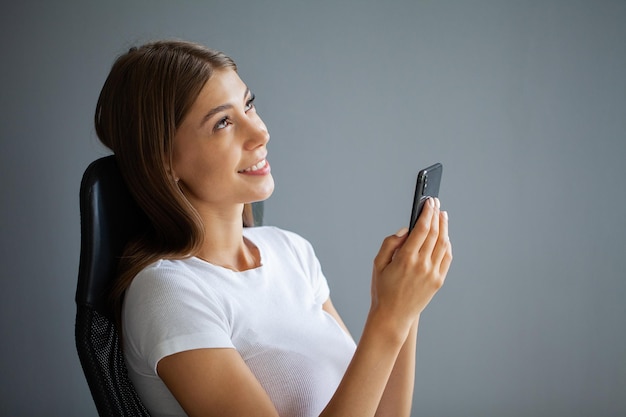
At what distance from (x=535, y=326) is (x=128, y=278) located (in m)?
1.54

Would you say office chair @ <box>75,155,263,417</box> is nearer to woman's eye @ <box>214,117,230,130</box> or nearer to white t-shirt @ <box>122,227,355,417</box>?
white t-shirt @ <box>122,227,355,417</box>

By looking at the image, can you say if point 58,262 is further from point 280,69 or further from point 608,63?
point 608,63

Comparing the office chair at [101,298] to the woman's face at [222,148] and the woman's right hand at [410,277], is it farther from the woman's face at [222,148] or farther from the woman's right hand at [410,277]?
the woman's right hand at [410,277]

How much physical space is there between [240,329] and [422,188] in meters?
0.43

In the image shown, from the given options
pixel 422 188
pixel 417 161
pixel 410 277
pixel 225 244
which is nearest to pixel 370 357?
pixel 410 277

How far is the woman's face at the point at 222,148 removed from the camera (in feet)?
4.12

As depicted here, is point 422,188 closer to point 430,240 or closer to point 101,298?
point 430,240

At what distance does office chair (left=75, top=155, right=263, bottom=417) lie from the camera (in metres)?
1.10

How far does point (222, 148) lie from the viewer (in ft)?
4.16

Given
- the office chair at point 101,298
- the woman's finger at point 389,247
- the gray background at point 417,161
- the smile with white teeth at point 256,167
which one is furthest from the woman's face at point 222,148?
the gray background at point 417,161

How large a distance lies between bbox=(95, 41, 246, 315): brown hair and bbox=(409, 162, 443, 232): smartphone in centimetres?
44

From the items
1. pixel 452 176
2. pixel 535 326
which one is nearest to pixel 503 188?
pixel 452 176

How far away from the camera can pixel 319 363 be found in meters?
1.25

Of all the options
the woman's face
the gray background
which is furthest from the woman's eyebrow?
the gray background
